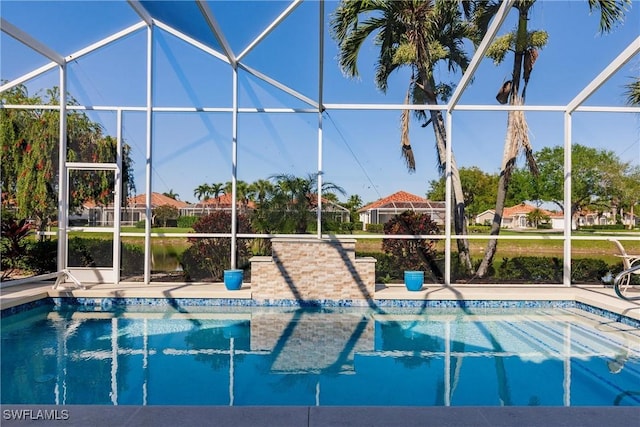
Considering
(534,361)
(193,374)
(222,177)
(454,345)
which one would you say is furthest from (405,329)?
(222,177)

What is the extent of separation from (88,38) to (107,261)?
12.8 feet

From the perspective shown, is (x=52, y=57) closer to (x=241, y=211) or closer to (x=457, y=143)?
(x=241, y=211)

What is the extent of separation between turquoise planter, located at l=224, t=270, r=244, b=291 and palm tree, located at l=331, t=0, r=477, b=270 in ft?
12.9

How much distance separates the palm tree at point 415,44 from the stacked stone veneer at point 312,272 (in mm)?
2390

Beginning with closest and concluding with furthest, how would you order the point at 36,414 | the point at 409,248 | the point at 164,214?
the point at 36,414, the point at 164,214, the point at 409,248

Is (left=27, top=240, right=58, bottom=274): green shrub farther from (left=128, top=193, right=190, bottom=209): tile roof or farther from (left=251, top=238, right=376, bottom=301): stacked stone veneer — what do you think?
(left=251, top=238, right=376, bottom=301): stacked stone veneer

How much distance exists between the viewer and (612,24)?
7594 mm

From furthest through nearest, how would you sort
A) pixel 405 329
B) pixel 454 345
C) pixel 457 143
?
pixel 457 143
pixel 405 329
pixel 454 345

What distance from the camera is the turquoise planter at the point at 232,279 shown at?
25.5ft

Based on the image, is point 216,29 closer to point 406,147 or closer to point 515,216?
point 406,147

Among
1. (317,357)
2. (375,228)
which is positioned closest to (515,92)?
(375,228)

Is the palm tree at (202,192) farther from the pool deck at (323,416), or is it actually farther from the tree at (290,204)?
the pool deck at (323,416)

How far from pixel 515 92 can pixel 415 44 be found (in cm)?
218

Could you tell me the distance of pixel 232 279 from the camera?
7.78m
